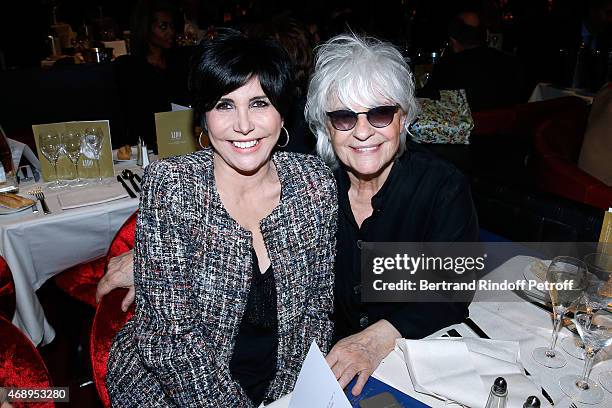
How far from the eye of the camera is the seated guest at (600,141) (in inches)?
119

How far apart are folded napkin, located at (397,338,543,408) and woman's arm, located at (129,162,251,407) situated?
625 millimetres

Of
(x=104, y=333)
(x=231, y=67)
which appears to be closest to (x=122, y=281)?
(x=104, y=333)

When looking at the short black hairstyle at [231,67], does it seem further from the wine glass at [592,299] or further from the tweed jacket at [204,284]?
the wine glass at [592,299]

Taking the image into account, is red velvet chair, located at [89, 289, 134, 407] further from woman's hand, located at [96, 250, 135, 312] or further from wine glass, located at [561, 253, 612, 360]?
wine glass, located at [561, 253, 612, 360]

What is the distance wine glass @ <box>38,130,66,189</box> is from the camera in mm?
2697

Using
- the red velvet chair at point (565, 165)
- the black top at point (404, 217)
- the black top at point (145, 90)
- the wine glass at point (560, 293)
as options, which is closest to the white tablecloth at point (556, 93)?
the red velvet chair at point (565, 165)

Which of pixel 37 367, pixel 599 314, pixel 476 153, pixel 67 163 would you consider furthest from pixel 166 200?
pixel 476 153

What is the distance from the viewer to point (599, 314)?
52.1 inches

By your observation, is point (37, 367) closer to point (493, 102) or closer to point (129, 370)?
point (129, 370)

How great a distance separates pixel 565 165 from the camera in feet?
9.48

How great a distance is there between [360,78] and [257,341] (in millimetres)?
972

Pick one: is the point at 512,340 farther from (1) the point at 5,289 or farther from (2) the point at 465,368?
(1) the point at 5,289

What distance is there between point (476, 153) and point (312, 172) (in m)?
3.68

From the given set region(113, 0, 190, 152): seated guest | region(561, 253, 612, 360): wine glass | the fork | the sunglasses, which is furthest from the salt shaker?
region(113, 0, 190, 152): seated guest
